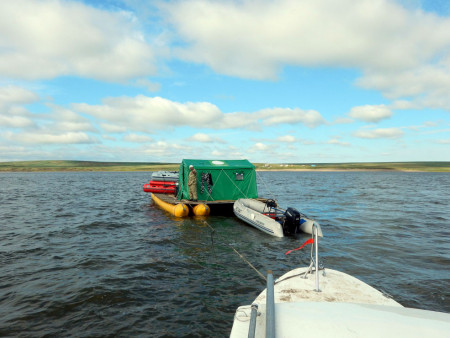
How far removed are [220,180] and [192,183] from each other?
228cm

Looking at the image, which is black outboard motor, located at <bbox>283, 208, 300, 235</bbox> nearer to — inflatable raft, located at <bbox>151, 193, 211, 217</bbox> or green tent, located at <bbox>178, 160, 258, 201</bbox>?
inflatable raft, located at <bbox>151, 193, 211, 217</bbox>

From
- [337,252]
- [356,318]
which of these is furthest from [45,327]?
[337,252]

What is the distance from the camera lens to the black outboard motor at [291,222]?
13.5m

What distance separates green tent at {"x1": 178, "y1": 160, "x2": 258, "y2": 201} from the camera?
19.1 meters

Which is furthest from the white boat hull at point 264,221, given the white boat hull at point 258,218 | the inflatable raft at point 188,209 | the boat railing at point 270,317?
the boat railing at point 270,317

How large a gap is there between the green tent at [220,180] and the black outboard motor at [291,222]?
21.2 ft

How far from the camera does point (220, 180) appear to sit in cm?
1955

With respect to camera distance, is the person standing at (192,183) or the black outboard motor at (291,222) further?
the person standing at (192,183)

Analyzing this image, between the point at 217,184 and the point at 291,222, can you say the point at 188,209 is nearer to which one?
the point at 217,184

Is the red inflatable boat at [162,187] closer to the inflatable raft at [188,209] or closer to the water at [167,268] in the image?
the inflatable raft at [188,209]

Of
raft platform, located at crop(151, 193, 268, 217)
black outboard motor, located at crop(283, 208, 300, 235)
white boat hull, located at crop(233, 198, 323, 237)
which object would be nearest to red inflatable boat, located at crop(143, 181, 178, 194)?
raft platform, located at crop(151, 193, 268, 217)

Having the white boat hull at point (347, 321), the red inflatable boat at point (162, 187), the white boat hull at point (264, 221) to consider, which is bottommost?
the white boat hull at point (264, 221)

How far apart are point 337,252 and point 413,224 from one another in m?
8.65

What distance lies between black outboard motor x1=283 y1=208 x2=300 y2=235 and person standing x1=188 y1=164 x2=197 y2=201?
6923mm
